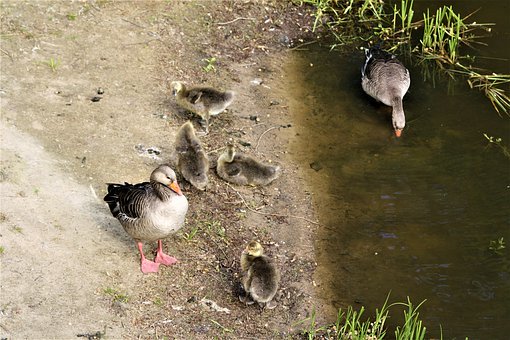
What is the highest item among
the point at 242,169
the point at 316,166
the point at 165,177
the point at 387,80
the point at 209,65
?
the point at 165,177

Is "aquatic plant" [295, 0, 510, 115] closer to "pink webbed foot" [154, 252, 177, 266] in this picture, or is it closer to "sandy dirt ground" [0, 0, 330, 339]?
"sandy dirt ground" [0, 0, 330, 339]

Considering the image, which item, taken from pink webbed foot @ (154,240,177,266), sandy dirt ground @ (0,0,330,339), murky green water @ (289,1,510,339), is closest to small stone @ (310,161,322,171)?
murky green water @ (289,1,510,339)

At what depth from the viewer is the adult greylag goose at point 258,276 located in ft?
25.2

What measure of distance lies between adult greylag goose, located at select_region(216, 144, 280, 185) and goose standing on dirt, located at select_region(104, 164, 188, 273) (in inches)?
61.4

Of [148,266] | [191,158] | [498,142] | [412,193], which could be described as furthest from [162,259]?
[498,142]

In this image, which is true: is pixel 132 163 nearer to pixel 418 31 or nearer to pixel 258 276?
pixel 258 276

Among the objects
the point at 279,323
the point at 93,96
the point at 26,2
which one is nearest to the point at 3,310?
the point at 279,323

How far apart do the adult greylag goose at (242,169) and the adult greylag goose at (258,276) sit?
4.96 feet

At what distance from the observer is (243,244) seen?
8.59 m

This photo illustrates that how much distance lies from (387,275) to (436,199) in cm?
140

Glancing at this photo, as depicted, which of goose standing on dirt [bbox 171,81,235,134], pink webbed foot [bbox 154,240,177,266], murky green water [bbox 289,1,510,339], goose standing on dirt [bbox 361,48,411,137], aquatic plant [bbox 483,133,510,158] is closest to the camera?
pink webbed foot [bbox 154,240,177,266]

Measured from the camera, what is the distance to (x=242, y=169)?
929 centimetres

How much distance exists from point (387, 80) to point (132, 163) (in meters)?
3.69

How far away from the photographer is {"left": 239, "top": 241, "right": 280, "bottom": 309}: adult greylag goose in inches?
302
